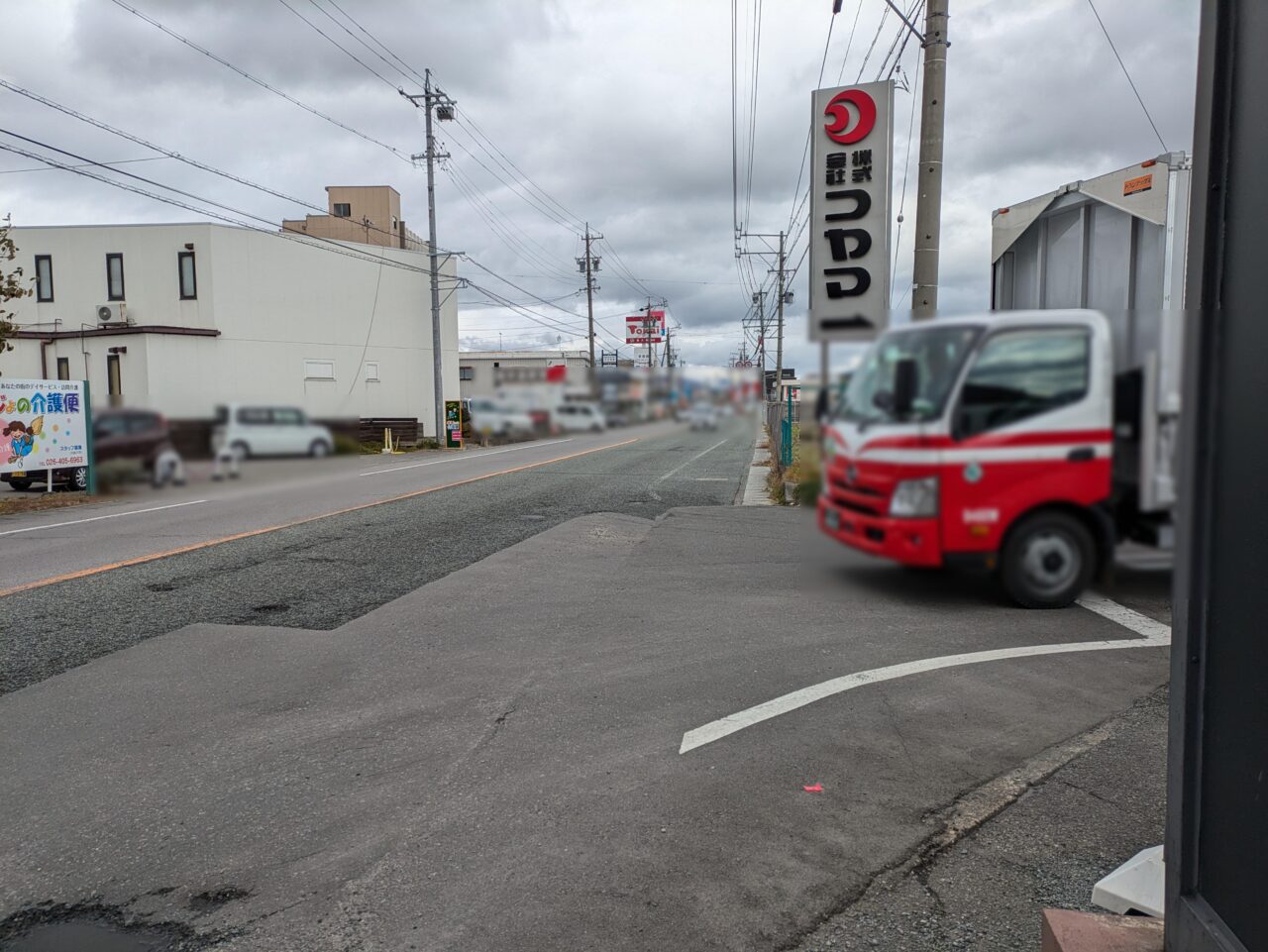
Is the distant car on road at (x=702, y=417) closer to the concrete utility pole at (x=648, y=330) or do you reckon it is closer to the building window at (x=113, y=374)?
the concrete utility pole at (x=648, y=330)

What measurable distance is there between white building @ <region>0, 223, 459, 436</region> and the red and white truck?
2.18ft

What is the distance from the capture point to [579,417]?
109 cm

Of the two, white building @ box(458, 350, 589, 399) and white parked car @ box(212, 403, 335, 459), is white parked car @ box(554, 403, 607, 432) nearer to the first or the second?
white building @ box(458, 350, 589, 399)

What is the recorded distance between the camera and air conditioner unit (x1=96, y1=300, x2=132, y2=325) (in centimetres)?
134

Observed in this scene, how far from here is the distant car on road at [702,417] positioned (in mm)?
999

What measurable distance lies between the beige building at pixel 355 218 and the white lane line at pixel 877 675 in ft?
30.8

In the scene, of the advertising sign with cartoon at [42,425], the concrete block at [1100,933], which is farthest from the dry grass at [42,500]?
the concrete block at [1100,933]

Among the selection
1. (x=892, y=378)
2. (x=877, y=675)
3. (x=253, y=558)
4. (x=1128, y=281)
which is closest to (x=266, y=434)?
(x=892, y=378)

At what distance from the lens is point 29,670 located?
12656mm

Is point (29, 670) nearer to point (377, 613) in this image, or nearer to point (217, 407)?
point (377, 613)

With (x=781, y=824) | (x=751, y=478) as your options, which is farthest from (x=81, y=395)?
(x=781, y=824)

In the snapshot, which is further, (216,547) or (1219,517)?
(216,547)

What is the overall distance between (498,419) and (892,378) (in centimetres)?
58

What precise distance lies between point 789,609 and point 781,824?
7.28 m
